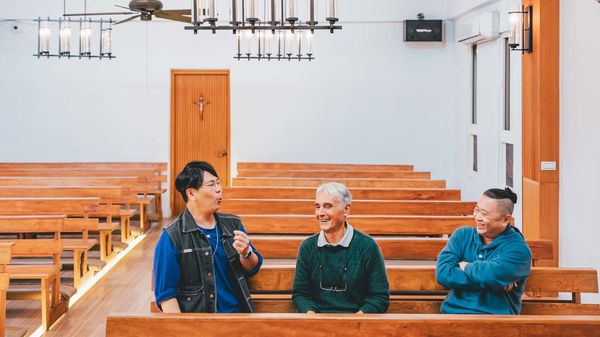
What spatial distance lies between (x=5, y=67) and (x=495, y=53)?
7.18 meters

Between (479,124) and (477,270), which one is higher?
(479,124)

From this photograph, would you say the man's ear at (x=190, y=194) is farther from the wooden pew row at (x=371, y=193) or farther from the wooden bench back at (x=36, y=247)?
the wooden pew row at (x=371, y=193)

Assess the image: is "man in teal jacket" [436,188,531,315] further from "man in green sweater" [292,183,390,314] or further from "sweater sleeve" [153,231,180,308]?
"sweater sleeve" [153,231,180,308]

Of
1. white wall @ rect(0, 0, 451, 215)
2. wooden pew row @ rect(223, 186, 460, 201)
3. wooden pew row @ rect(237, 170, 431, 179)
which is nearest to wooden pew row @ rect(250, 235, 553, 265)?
wooden pew row @ rect(223, 186, 460, 201)

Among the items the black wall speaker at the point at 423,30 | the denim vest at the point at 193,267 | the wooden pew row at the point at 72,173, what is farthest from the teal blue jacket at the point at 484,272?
the black wall speaker at the point at 423,30

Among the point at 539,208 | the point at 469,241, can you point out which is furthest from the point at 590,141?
the point at 469,241

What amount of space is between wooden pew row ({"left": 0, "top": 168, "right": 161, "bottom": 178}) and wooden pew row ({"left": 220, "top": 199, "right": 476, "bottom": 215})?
4052 millimetres

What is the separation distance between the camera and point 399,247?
4902 millimetres

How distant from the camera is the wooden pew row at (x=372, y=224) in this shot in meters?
5.79

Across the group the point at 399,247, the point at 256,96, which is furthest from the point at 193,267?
the point at 256,96

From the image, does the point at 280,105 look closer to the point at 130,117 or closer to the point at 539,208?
the point at 130,117

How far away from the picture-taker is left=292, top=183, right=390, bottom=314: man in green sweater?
3.16 metres

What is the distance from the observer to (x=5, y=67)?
11.7 meters

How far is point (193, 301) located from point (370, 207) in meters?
3.80
